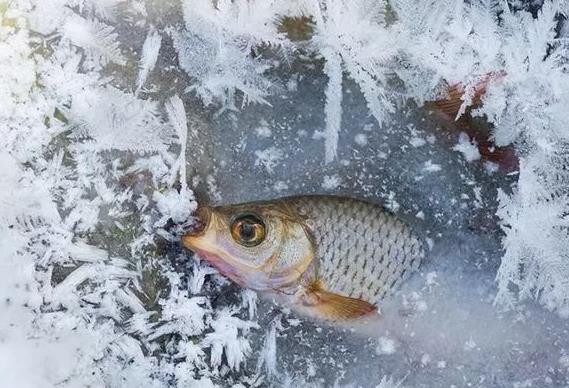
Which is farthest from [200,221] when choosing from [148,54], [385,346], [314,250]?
[385,346]

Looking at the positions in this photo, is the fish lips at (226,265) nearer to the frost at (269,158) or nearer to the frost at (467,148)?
the frost at (269,158)

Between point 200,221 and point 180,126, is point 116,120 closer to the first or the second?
point 180,126

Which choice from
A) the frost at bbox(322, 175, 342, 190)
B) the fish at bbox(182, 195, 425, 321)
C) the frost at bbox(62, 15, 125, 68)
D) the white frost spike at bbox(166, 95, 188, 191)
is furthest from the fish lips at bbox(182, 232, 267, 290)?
the frost at bbox(62, 15, 125, 68)

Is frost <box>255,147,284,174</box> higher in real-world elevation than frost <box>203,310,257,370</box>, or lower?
higher

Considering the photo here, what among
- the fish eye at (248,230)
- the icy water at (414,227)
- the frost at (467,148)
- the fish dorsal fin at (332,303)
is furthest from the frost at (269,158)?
the frost at (467,148)

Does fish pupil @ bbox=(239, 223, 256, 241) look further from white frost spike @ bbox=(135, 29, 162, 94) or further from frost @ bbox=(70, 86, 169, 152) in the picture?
white frost spike @ bbox=(135, 29, 162, 94)

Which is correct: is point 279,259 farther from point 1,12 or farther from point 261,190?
point 1,12

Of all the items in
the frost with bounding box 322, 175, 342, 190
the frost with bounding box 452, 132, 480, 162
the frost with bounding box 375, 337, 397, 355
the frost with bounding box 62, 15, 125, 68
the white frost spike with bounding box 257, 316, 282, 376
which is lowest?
the white frost spike with bounding box 257, 316, 282, 376

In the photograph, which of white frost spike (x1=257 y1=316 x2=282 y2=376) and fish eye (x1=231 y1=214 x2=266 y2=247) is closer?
fish eye (x1=231 y1=214 x2=266 y2=247)
